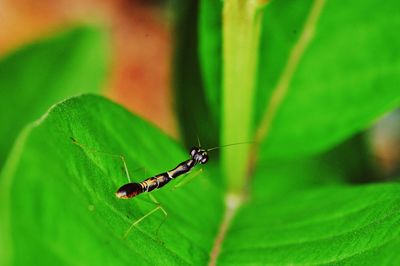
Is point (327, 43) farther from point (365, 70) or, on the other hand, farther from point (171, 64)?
point (171, 64)

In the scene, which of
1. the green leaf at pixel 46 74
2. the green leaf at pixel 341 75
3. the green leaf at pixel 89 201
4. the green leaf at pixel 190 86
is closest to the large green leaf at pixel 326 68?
the green leaf at pixel 341 75

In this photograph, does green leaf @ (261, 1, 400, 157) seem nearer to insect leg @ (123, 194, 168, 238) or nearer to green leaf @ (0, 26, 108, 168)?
insect leg @ (123, 194, 168, 238)

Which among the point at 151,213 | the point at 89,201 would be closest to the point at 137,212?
the point at 151,213

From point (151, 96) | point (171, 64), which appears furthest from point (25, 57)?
point (151, 96)

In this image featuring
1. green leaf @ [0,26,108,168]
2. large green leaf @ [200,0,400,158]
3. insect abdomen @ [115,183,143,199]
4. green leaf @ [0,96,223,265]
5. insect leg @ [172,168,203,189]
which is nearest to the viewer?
green leaf @ [0,96,223,265]

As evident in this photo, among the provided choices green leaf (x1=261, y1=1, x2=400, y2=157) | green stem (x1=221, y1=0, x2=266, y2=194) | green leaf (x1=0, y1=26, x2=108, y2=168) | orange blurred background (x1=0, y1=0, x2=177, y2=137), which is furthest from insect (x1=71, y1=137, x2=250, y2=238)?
orange blurred background (x1=0, y1=0, x2=177, y2=137)

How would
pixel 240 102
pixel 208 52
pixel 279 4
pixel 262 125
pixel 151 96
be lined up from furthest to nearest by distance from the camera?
pixel 151 96 < pixel 262 125 < pixel 279 4 < pixel 208 52 < pixel 240 102
